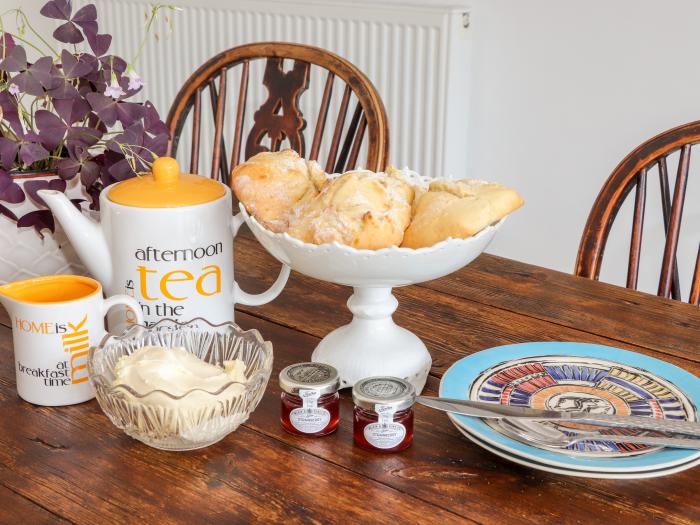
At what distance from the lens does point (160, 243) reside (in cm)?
87

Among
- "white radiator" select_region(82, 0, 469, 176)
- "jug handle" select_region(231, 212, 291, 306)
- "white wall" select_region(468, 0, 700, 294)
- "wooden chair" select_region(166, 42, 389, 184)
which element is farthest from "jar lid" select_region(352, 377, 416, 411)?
"white radiator" select_region(82, 0, 469, 176)

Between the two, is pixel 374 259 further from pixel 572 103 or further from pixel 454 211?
pixel 572 103

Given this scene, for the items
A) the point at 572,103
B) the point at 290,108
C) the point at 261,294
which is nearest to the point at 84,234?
the point at 261,294

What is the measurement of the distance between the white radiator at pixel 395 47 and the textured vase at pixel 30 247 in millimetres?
1385

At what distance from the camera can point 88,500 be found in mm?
684

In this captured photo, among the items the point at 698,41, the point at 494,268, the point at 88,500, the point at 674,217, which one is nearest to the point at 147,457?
the point at 88,500

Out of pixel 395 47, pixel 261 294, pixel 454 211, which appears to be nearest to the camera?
pixel 454 211

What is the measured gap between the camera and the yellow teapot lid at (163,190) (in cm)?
88

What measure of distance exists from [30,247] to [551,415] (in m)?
0.58

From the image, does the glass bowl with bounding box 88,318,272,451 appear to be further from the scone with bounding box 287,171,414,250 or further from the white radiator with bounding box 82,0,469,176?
the white radiator with bounding box 82,0,469,176

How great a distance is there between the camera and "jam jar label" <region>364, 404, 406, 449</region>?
2.40 ft

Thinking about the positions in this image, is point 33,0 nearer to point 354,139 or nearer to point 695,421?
point 354,139

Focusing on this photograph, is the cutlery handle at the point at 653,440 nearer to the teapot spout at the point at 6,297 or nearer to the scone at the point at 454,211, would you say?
the scone at the point at 454,211

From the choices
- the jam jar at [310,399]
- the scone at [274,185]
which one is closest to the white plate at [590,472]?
the jam jar at [310,399]
